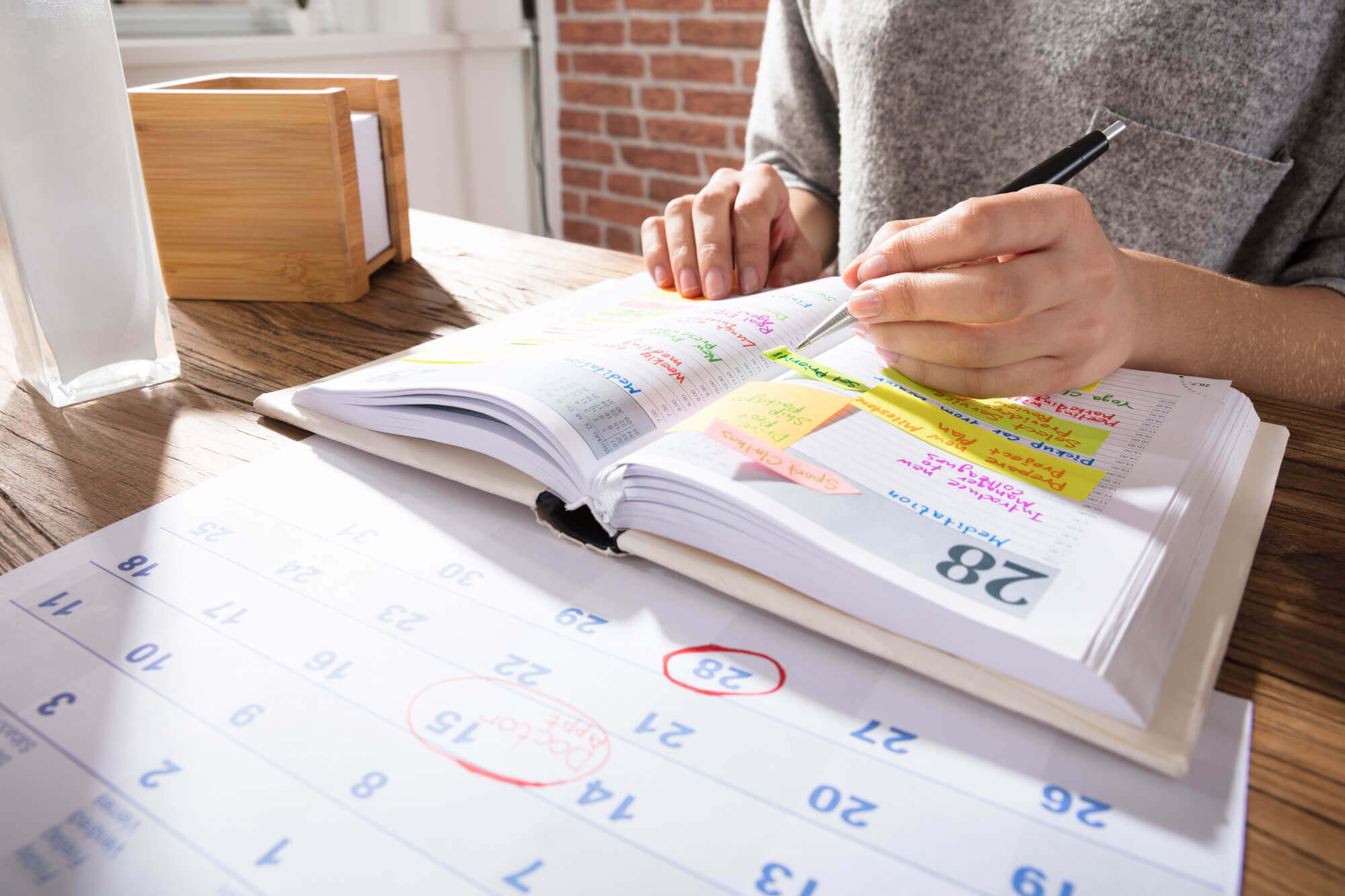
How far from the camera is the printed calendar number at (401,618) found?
34 centimetres

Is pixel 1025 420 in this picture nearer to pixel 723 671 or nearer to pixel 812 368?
pixel 812 368

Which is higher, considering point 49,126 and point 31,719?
point 49,126

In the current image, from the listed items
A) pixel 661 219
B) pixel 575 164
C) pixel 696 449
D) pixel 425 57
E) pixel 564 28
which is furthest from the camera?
pixel 575 164

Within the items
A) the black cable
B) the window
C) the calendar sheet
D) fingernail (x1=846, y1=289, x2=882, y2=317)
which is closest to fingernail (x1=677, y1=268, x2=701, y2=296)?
fingernail (x1=846, y1=289, x2=882, y2=317)

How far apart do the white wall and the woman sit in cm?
113

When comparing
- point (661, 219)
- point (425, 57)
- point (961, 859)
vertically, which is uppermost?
point (425, 57)

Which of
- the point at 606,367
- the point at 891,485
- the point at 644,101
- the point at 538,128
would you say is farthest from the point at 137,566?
the point at 538,128

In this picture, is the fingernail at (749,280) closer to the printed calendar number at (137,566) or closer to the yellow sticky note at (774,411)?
the yellow sticky note at (774,411)

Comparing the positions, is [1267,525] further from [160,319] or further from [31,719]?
[160,319]

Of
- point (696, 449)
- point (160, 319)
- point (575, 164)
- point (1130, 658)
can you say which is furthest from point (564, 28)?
point (1130, 658)

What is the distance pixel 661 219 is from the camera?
763mm

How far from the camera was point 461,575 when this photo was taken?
382mm

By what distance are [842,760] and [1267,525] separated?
30cm

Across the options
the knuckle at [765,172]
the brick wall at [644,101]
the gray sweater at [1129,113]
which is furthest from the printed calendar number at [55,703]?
the brick wall at [644,101]
